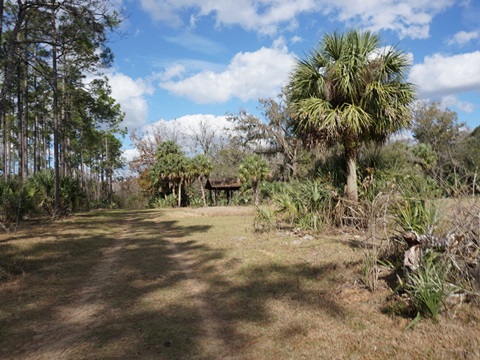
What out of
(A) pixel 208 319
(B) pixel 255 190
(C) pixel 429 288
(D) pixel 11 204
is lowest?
(A) pixel 208 319

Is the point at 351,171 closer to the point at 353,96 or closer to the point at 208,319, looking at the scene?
the point at 353,96

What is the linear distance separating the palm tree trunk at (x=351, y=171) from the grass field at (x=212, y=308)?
5.66ft

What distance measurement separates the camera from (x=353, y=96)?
10.9 meters

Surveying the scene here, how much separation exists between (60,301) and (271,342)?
150 inches

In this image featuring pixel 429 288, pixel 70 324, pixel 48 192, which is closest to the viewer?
pixel 429 288

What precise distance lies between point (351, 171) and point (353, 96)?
234cm

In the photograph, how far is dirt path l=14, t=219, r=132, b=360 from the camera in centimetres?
410

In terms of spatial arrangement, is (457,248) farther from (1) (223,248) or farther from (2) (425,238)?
(1) (223,248)

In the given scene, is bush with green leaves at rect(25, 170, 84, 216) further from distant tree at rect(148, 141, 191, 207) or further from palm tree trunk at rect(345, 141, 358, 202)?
distant tree at rect(148, 141, 191, 207)

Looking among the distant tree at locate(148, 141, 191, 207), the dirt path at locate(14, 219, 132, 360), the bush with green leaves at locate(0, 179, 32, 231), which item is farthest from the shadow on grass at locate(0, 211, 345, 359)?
the distant tree at locate(148, 141, 191, 207)

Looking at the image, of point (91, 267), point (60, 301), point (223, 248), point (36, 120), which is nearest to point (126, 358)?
point (60, 301)

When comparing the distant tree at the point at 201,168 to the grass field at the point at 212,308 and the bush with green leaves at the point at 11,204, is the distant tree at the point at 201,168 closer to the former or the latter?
the bush with green leaves at the point at 11,204

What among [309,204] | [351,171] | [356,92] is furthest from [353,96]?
[309,204]

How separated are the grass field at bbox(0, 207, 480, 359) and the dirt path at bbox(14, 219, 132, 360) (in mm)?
17
